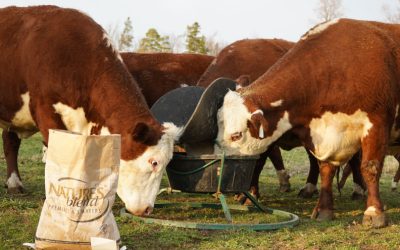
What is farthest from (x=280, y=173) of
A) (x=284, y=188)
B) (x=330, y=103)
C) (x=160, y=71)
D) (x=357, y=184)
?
(x=330, y=103)

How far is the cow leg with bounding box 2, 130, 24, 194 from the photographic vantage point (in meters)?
8.34

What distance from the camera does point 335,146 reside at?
728cm

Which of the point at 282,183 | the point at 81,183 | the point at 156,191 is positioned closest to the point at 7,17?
the point at 156,191

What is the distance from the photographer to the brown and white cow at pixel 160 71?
10305 mm

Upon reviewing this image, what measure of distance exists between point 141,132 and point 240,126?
1375 mm

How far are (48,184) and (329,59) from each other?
148 inches

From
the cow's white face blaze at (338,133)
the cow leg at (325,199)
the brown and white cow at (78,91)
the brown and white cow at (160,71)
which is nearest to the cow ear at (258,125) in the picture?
the cow's white face blaze at (338,133)

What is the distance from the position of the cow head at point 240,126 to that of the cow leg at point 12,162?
2.94 meters

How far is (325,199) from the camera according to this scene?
7.42m

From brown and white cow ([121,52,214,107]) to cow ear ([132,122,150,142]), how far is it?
4.05 metres

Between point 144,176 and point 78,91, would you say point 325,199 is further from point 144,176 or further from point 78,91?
point 78,91

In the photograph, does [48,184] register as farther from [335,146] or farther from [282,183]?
[282,183]

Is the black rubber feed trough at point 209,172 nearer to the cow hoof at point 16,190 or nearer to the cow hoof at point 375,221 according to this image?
the cow hoof at point 375,221

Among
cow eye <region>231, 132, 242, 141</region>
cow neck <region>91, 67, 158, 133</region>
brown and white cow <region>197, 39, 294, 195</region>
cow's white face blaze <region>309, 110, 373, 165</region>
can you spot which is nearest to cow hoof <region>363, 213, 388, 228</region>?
cow's white face blaze <region>309, 110, 373, 165</region>
